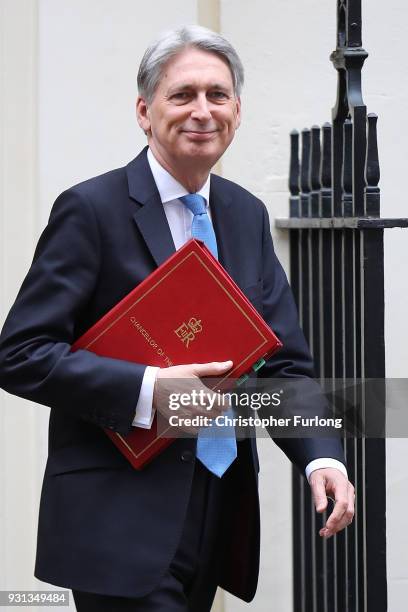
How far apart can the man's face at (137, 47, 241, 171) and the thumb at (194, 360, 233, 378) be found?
47 centimetres

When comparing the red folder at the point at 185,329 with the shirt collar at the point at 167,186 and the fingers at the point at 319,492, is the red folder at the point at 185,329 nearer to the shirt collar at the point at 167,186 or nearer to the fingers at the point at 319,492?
the shirt collar at the point at 167,186

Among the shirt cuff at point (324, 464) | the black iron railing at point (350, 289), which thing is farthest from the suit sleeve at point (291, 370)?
the black iron railing at point (350, 289)

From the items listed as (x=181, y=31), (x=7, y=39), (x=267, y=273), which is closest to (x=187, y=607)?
(x=267, y=273)

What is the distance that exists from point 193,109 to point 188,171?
147 millimetres

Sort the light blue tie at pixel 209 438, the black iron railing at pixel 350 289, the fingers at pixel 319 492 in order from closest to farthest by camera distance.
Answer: the fingers at pixel 319 492, the light blue tie at pixel 209 438, the black iron railing at pixel 350 289

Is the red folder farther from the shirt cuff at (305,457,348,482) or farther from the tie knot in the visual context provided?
the shirt cuff at (305,457,348,482)

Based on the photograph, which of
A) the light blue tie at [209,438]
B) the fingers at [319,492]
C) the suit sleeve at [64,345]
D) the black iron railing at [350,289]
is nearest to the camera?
the suit sleeve at [64,345]

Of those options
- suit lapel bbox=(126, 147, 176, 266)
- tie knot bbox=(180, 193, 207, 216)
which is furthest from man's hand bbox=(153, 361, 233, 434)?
tie knot bbox=(180, 193, 207, 216)

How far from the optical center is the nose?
2.85 metres

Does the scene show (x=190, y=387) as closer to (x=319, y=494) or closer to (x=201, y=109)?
(x=319, y=494)

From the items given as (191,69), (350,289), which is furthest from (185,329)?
(350,289)

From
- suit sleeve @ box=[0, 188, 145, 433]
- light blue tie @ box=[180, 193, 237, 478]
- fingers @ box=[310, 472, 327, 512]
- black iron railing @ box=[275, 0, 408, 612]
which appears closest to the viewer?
suit sleeve @ box=[0, 188, 145, 433]

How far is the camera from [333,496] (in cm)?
297

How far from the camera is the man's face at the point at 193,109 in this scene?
286 centimetres
